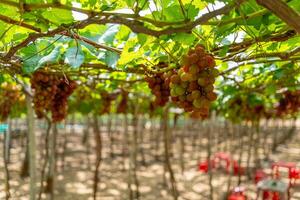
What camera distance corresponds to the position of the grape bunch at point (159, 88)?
2.25 m

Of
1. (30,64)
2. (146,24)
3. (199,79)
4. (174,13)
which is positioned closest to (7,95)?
(30,64)

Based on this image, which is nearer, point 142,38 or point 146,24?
point 142,38

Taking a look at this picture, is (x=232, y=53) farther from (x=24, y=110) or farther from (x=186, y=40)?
(x=24, y=110)

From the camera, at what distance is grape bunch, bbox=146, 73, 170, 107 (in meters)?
2.25

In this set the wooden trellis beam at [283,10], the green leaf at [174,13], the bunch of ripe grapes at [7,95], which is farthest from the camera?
the bunch of ripe grapes at [7,95]

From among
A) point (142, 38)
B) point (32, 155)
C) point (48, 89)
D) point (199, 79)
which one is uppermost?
point (142, 38)

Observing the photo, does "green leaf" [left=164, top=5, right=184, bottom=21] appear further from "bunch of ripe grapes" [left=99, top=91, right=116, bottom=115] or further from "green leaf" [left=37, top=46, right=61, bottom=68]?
"bunch of ripe grapes" [left=99, top=91, right=116, bottom=115]

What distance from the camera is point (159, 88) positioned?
89.2 inches

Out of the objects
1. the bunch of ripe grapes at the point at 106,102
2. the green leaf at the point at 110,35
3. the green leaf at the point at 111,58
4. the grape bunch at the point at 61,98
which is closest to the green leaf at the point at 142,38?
the green leaf at the point at 110,35

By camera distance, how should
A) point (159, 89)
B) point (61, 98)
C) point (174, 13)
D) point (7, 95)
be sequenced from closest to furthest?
point (174, 13)
point (159, 89)
point (61, 98)
point (7, 95)

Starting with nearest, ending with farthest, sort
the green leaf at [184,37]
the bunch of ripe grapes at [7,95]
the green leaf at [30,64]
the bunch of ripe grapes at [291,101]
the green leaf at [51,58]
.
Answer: the green leaf at [184,37], the green leaf at [51,58], the green leaf at [30,64], the bunch of ripe grapes at [291,101], the bunch of ripe grapes at [7,95]

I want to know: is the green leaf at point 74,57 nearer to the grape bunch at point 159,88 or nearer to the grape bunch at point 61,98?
the grape bunch at point 159,88

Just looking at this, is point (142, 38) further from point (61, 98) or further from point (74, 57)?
point (61, 98)

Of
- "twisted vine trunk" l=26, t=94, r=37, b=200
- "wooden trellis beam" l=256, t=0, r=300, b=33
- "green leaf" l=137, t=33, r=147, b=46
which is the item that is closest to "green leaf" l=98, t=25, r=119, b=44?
"green leaf" l=137, t=33, r=147, b=46
